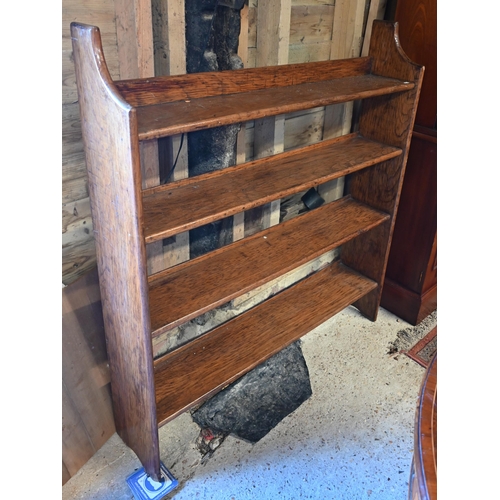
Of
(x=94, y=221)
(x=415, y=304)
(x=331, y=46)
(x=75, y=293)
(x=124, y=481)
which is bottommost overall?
(x=124, y=481)

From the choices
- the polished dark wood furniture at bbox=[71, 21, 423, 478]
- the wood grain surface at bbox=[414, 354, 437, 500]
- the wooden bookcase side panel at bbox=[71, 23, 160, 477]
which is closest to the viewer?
the wood grain surface at bbox=[414, 354, 437, 500]

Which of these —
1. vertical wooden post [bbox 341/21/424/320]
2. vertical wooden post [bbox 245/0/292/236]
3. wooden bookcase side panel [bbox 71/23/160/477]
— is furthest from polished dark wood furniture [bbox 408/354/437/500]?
vertical wooden post [bbox 341/21/424/320]

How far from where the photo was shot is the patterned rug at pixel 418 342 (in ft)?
8.18

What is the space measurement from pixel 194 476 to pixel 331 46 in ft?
6.31

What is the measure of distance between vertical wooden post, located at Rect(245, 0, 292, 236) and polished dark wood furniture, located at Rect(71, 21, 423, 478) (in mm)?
119

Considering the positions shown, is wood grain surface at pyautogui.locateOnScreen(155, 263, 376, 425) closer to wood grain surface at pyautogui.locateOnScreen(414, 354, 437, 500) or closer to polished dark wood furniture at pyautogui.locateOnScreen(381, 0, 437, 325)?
polished dark wood furniture at pyautogui.locateOnScreen(381, 0, 437, 325)

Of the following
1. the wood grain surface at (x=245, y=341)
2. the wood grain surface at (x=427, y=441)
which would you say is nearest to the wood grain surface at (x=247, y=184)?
the wood grain surface at (x=245, y=341)

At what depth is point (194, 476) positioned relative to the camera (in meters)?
1.88

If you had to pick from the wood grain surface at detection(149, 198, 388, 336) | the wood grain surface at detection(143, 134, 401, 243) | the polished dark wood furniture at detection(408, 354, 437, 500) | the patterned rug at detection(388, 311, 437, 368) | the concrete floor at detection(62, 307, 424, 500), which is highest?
the wood grain surface at detection(143, 134, 401, 243)

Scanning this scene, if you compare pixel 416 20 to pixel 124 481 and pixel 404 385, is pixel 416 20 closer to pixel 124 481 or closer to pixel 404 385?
pixel 404 385

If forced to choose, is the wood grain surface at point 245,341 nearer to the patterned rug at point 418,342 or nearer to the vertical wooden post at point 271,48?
Result: the patterned rug at point 418,342

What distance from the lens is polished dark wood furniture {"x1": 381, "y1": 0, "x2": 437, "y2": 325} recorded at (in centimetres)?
217

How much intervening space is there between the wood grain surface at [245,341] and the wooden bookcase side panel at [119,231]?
15 centimetres

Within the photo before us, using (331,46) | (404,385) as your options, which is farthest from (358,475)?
(331,46)
